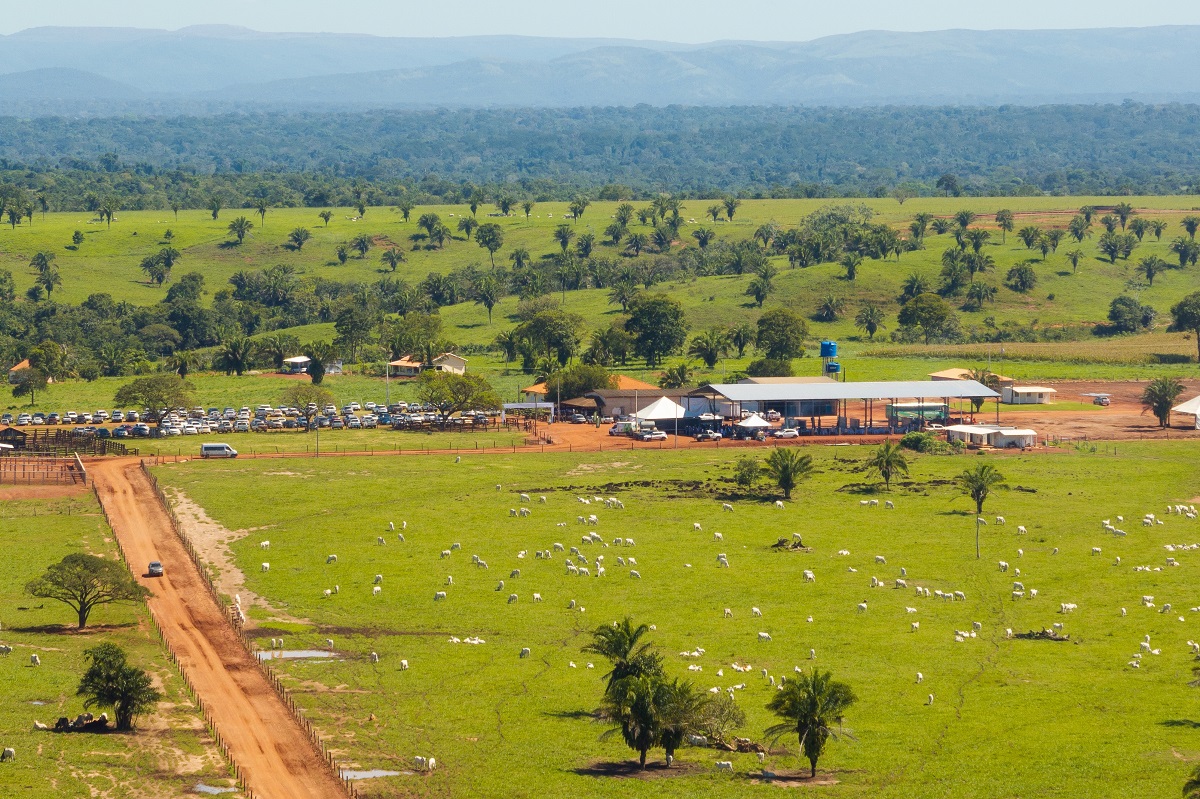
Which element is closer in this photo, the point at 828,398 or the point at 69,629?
the point at 69,629

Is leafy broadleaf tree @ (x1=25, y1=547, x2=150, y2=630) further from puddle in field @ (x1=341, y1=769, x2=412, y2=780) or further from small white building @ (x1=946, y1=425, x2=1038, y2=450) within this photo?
small white building @ (x1=946, y1=425, x2=1038, y2=450)

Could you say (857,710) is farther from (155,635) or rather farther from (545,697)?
(155,635)

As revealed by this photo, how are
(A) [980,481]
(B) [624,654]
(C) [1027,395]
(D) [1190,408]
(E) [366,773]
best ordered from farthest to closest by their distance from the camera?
(C) [1027,395] < (D) [1190,408] < (A) [980,481] < (B) [624,654] < (E) [366,773]

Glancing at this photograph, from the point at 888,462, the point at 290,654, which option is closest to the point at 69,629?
the point at 290,654

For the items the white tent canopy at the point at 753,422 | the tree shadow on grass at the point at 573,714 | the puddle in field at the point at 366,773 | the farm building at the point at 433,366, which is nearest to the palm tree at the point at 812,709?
the tree shadow on grass at the point at 573,714

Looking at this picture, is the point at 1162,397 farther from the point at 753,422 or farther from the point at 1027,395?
the point at 753,422

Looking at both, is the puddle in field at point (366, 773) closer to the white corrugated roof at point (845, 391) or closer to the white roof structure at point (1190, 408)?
the white corrugated roof at point (845, 391)
